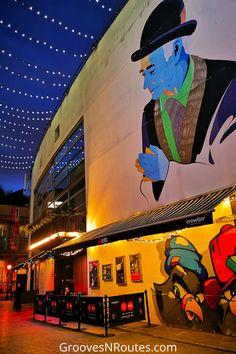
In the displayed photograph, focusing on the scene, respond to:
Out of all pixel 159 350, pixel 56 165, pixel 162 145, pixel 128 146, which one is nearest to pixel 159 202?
pixel 162 145

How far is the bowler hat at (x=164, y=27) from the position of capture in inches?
410

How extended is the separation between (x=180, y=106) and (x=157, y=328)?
7046mm

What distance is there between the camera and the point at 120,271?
12.2 metres

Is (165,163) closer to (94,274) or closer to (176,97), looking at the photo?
(176,97)

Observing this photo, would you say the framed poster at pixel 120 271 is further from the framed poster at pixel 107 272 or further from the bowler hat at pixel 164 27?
the bowler hat at pixel 164 27

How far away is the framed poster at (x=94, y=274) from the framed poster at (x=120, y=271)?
1767 mm

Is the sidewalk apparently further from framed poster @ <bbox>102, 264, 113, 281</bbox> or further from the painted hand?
the painted hand

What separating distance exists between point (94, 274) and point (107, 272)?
47.7 inches

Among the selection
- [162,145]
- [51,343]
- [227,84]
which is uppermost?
[227,84]

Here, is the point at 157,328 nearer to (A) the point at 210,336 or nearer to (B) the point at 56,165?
(A) the point at 210,336

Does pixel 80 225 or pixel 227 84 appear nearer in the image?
pixel 227 84

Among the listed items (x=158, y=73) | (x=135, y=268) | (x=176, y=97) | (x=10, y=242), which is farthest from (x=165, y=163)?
(x=10, y=242)

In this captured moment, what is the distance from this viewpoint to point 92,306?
9648 millimetres

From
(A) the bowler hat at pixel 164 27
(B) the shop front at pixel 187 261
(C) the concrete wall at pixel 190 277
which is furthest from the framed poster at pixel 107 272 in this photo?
(A) the bowler hat at pixel 164 27
